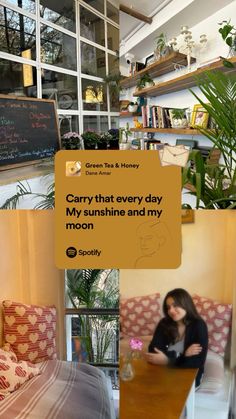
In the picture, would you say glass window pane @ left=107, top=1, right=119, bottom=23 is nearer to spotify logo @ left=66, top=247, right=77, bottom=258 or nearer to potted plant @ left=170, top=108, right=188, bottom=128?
potted plant @ left=170, top=108, right=188, bottom=128

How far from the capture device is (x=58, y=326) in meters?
0.67

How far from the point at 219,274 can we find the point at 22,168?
413 mm

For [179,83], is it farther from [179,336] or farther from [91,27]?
[179,336]

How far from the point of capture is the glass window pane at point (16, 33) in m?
0.56

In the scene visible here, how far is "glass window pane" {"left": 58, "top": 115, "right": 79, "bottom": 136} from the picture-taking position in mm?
592

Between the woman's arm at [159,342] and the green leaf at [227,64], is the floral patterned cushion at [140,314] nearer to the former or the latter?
the woman's arm at [159,342]

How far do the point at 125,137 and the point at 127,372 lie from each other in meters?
0.45

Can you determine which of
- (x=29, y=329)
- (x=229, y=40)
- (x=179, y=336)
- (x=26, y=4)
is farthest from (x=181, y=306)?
(x=26, y=4)

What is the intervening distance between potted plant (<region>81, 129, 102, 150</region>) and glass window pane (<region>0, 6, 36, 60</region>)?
0.53 ft

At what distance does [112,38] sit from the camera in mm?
617

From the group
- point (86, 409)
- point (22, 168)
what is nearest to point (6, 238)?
point (22, 168)

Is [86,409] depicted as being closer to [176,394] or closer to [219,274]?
[176,394]

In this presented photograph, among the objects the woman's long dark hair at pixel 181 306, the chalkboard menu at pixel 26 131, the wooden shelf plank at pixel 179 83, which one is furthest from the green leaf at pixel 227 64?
the woman's long dark hair at pixel 181 306
